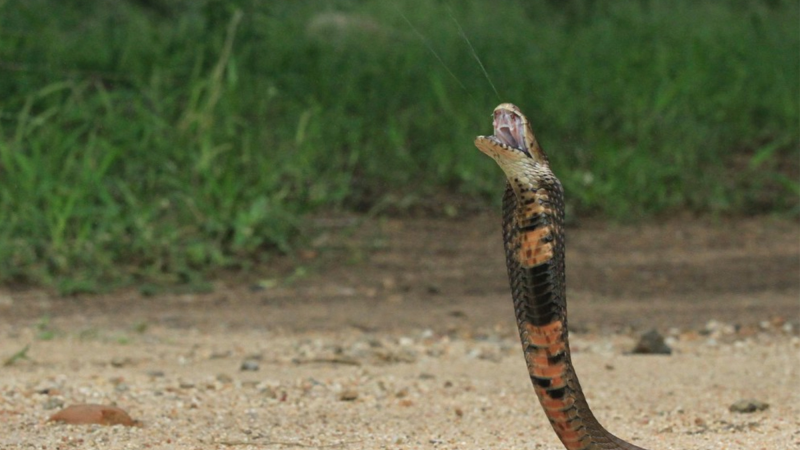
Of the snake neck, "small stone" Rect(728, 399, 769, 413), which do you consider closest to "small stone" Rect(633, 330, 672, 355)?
"small stone" Rect(728, 399, 769, 413)

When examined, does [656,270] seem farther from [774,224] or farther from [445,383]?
[445,383]

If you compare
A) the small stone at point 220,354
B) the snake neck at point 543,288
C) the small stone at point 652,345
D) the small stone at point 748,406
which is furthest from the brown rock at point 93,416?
the small stone at point 652,345

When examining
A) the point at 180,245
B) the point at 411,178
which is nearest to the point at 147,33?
the point at 411,178

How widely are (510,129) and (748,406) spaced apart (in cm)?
172

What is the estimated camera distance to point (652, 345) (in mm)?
4695

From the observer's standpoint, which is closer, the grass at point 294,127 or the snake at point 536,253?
the snake at point 536,253

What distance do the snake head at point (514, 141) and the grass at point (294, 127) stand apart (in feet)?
11.4

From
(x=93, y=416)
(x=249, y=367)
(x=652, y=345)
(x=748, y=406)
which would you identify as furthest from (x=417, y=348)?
(x=93, y=416)

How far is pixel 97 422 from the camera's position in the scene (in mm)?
3439

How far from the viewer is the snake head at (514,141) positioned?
236 centimetres

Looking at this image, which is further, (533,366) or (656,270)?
(656,270)

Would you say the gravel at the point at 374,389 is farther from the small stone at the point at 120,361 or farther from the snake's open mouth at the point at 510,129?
the snake's open mouth at the point at 510,129

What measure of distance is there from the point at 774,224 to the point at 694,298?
1465 mm

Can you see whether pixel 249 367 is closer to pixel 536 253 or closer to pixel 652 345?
pixel 652 345
